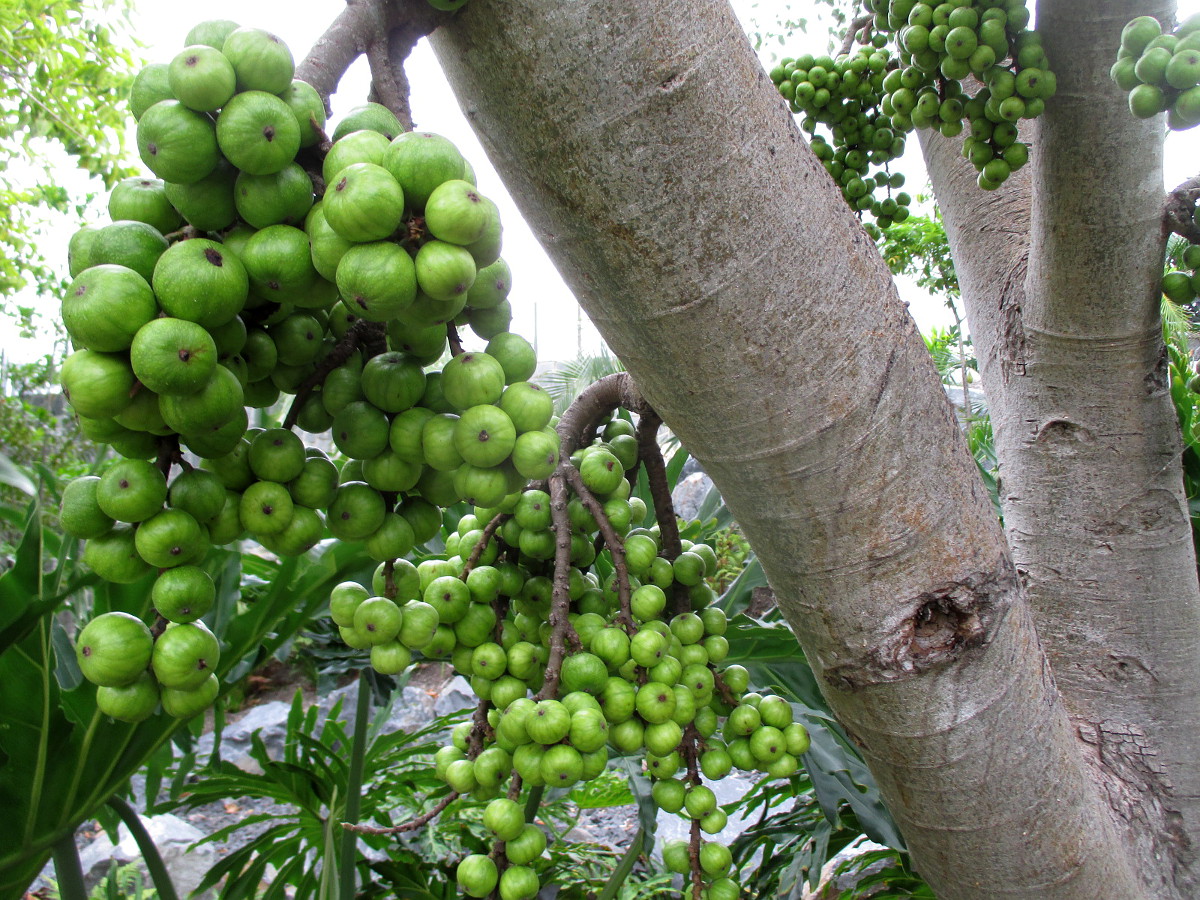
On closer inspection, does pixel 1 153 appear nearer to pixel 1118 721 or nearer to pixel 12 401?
pixel 12 401

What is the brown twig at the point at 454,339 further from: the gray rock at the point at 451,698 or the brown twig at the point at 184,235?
the gray rock at the point at 451,698

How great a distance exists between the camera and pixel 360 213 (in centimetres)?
48

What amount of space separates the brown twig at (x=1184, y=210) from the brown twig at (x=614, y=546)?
882mm

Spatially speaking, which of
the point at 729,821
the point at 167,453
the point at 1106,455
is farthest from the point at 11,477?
the point at 729,821

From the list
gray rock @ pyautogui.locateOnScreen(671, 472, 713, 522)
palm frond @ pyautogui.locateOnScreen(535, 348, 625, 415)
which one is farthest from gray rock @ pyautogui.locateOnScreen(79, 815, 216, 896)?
gray rock @ pyautogui.locateOnScreen(671, 472, 713, 522)

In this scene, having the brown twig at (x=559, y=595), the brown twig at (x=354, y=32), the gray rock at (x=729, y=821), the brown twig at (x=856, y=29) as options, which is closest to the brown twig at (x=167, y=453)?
the brown twig at (x=354, y=32)

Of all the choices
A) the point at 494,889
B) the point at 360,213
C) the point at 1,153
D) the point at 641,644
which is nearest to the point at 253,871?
the point at 494,889

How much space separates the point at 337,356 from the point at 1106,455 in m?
1.14

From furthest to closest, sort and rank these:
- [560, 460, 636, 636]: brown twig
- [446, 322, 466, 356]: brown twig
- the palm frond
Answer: the palm frond, [560, 460, 636, 636]: brown twig, [446, 322, 466, 356]: brown twig

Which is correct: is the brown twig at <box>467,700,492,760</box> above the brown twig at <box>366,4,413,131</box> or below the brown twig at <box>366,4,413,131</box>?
below

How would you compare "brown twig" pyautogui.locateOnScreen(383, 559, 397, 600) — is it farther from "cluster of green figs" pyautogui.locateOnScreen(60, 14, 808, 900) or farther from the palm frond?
the palm frond

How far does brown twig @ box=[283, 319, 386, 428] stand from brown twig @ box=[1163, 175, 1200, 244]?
1.08 metres

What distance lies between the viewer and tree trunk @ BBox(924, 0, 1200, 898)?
1039 mm

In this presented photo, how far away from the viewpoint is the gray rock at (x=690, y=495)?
862 centimetres
